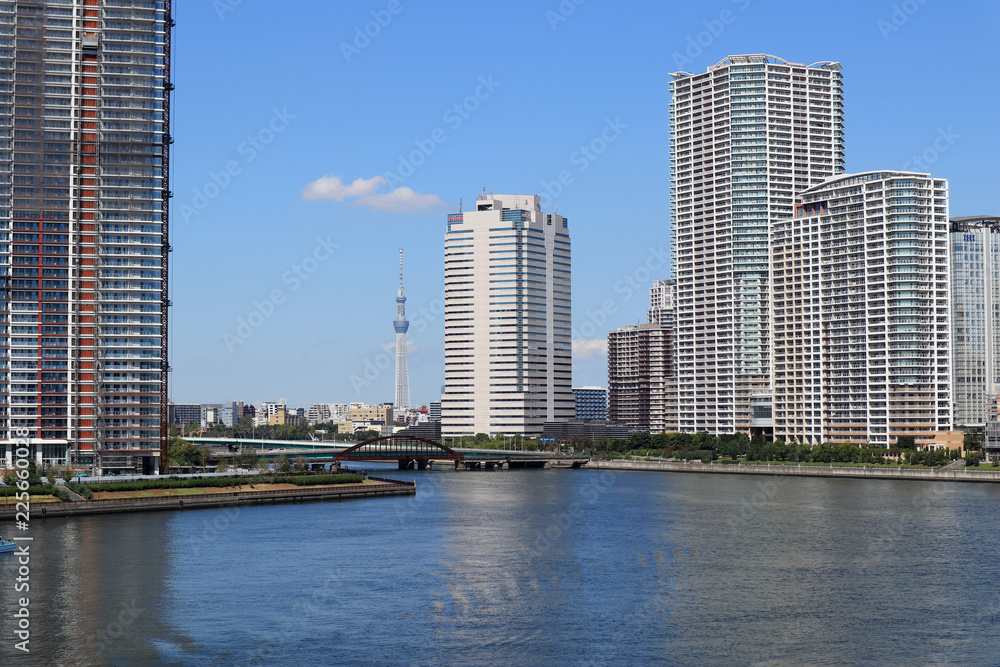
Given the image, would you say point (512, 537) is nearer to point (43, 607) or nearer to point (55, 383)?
point (43, 607)

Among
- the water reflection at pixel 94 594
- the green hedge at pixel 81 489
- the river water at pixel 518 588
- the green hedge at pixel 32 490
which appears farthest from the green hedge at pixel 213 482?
the water reflection at pixel 94 594

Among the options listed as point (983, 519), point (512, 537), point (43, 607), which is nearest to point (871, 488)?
point (983, 519)

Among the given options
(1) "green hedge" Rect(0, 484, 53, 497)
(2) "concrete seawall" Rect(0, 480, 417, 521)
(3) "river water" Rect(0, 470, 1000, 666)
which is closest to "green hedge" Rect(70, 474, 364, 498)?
(2) "concrete seawall" Rect(0, 480, 417, 521)

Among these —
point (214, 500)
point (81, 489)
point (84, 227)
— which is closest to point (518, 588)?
point (214, 500)

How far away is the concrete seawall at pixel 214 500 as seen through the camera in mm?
Answer: 125688

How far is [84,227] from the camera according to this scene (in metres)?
164

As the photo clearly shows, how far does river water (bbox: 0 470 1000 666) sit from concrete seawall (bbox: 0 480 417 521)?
168 inches

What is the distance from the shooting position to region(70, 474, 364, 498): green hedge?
5433 inches

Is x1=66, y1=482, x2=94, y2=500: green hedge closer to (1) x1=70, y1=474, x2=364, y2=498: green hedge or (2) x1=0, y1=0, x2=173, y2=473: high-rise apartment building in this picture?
(1) x1=70, y1=474, x2=364, y2=498: green hedge

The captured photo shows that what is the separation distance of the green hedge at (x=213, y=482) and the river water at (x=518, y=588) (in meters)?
10.5

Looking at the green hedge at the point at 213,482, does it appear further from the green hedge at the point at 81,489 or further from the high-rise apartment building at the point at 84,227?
the high-rise apartment building at the point at 84,227

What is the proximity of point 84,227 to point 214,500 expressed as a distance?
49.4m

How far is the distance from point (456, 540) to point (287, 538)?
16018 millimetres

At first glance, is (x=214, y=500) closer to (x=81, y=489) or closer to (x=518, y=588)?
(x=81, y=489)
